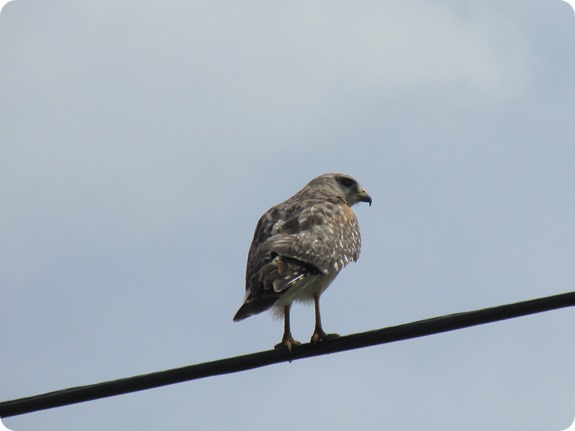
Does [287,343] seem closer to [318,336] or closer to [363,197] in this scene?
[318,336]

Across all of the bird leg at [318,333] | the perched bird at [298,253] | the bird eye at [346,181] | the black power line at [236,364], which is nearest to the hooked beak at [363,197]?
the bird eye at [346,181]

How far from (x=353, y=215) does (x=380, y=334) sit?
4.27m

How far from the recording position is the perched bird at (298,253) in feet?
25.2

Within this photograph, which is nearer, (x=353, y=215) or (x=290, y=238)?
(x=290, y=238)

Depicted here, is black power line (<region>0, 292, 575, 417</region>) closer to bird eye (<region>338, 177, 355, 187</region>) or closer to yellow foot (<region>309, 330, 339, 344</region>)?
yellow foot (<region>309, 330, 339, 344</region>)

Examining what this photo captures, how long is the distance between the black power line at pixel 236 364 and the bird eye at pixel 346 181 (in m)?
4.98

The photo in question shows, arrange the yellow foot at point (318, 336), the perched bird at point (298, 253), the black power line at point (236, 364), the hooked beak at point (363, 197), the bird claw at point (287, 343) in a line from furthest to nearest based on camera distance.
A: the hooked beak at point (363, 197), the yellow foot at point (318, 336), the bird claw at point (287, 343), the perched bird at point (298, 253), the black power line at point (236, 364)

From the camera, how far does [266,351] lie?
599cm

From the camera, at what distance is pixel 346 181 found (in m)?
10.9

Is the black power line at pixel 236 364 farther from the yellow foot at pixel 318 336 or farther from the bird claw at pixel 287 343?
the yellow foot at pixel 318 336

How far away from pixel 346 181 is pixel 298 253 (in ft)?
9.11

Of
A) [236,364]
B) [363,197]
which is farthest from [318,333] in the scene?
[363,197]

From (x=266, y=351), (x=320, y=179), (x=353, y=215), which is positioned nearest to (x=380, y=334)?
(x=266, y=351)

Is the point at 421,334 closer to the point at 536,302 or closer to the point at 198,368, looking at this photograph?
the point at 536,302
